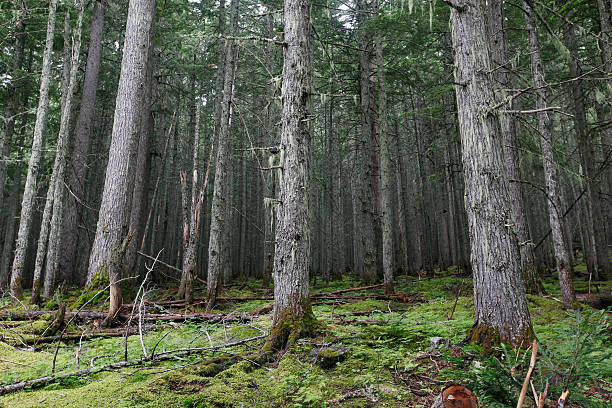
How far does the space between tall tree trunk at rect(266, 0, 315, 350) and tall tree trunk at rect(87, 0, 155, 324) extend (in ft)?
12.9

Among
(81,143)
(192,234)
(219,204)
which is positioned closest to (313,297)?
(219,204)

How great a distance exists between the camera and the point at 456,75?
4.80 m

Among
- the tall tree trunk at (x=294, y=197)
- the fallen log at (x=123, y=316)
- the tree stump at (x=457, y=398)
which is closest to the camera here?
the tree stump at (x=457, y=398)

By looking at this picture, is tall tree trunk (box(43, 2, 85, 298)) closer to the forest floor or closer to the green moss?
the green moss

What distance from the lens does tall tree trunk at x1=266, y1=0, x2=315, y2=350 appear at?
16.1 ft

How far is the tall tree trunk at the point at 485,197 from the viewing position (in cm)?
413

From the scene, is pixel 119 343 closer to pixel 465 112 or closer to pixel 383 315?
pixel 383 315

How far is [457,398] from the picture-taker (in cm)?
214

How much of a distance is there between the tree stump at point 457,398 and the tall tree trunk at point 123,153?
669 centimetres

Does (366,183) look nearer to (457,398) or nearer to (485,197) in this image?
(485,197)

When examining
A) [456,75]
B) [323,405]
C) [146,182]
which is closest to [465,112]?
[456,75]

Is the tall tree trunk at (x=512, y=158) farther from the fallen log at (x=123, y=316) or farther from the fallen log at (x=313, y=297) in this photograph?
the fallen log at (x=123, y=316)

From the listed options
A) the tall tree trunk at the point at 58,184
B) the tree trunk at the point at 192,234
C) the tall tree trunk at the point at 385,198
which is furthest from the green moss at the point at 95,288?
the tall tree trunk at the point at 385,198

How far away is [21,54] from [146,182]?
29.5 feet
